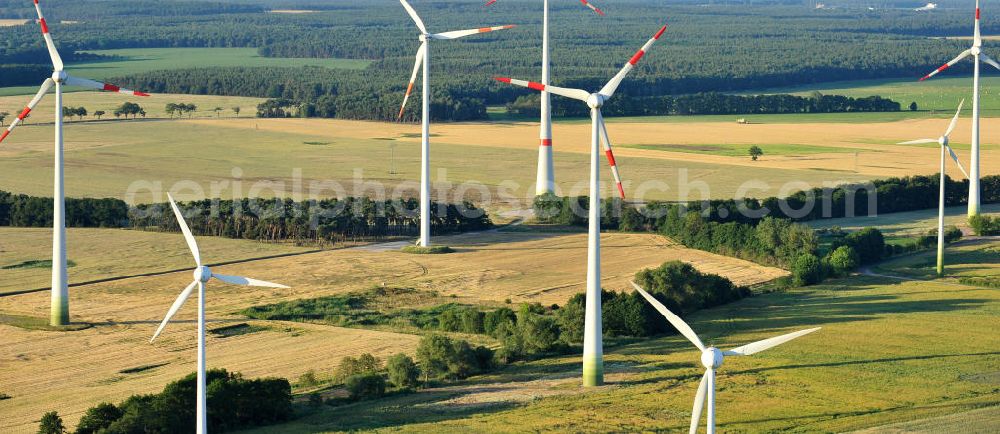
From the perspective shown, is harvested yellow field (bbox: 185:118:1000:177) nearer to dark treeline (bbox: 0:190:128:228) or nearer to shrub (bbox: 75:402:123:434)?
dark treeline (bbox: 0:190:128:228)

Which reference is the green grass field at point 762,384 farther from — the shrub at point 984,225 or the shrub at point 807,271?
the shrub at point 984,225

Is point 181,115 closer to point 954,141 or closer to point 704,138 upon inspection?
point 704,138

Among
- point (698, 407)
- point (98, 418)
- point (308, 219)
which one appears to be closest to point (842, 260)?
point (308, 219)

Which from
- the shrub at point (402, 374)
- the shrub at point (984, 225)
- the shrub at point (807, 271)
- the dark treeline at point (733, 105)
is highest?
the dark treeline at point (733, 105)

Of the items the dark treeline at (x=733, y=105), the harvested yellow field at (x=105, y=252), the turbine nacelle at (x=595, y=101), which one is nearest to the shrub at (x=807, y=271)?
the turbine nacelle at (x=595, y=101)

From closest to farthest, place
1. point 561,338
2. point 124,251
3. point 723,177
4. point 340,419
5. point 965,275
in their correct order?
1. point 340,419
2. point 561,338
3. point 965,275
4. point 124,251
5. point 723,177

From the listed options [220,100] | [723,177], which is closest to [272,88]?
[220,100]
